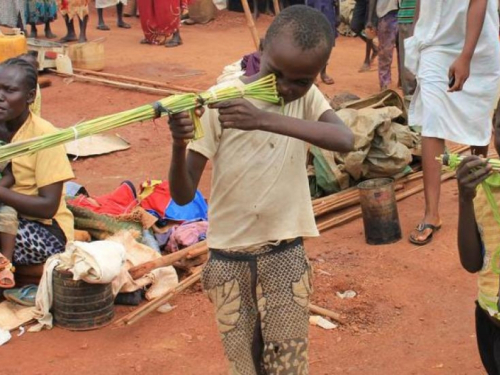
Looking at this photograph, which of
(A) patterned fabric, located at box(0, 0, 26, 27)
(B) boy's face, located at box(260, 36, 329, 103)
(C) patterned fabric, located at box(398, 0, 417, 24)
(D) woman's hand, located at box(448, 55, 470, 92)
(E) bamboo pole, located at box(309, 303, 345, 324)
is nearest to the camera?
(B) boy's face, located at box(260, 36, 329, 103)

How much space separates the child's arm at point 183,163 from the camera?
7.93 feet

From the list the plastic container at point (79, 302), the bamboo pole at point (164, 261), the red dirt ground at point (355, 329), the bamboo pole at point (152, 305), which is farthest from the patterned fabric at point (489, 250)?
the bamboo pole at point (164, 261)

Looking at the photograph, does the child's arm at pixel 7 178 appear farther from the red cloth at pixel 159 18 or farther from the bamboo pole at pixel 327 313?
the red cloth at pixel 159 18

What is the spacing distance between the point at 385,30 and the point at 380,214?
14.6 ft

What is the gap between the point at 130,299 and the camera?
4508 mm

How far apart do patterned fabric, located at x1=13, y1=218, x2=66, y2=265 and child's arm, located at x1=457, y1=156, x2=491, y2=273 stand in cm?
247

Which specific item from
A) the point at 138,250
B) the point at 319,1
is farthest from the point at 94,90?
the point at 138,250

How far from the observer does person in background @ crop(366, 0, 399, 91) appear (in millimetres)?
8953

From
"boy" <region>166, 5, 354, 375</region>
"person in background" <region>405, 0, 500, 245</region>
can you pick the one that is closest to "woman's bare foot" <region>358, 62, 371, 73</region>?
"person in background" <region>405, 0, 500, 245</region>

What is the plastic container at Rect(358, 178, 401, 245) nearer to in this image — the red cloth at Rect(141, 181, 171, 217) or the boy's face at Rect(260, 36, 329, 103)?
the red cloth at Rect(141, 181, 171, 217)

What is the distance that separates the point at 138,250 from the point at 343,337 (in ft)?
4.40

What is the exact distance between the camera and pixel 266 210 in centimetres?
276

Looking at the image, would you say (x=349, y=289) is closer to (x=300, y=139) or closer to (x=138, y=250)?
(x=138, y=250)

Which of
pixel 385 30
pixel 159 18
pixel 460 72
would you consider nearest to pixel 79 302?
pixel 460 72
